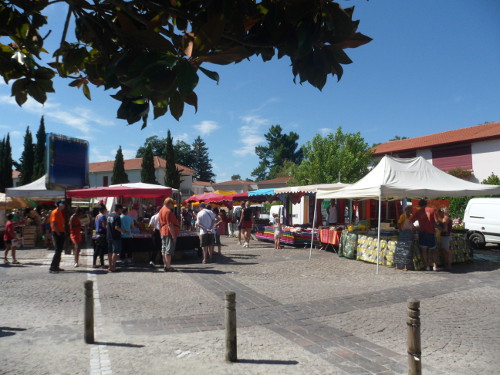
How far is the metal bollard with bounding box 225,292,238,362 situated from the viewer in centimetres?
399

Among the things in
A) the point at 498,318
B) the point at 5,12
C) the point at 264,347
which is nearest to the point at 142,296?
the point at 264,347

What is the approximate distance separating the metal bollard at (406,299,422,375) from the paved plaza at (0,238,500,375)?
2.46ft

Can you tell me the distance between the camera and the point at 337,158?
114ft

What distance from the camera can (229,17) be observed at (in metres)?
1.98

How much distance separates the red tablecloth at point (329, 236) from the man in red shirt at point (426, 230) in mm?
3991

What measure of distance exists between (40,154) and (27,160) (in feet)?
5.35

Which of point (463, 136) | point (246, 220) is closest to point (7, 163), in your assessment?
point (246, 220)

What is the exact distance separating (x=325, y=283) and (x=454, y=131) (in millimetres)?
29219

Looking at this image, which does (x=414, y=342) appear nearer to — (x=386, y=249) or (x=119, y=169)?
(x=386, y=249)

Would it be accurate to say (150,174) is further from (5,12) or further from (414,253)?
(5,12)

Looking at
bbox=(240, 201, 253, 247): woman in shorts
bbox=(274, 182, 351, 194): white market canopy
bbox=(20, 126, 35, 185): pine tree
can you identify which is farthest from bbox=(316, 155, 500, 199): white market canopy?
bbox=(20, 126, 35, 185): pine tree

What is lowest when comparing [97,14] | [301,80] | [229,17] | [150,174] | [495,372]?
[495,372]

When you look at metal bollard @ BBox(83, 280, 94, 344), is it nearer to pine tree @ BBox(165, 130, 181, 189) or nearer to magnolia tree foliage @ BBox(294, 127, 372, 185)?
magnolia tree foliage @ BBox(294, 127, 372, 185)

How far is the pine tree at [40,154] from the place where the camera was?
46719 mm
